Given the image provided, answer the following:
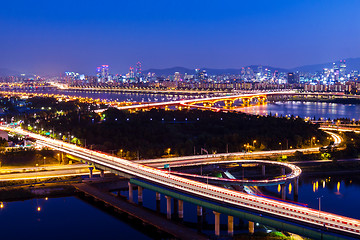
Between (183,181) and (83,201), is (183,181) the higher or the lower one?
the higher one

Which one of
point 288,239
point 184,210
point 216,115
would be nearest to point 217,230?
point 288,239

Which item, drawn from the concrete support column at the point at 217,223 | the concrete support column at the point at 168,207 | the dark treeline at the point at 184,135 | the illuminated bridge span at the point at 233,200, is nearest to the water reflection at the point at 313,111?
the dark treeline at the point at 184,135

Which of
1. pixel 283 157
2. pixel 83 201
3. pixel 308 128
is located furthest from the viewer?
pixel 308 128

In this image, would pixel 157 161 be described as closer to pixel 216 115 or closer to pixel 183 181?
pixel 183 181

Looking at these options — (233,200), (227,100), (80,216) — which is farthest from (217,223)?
(227,100)

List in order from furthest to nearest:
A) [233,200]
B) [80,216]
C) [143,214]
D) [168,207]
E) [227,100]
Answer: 1. [227,100]
2. [80,216]
3. [143,214]
4. [168,207]
5. [233,200]

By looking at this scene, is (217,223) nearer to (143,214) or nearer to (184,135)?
(143,214)

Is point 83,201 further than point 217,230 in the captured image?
Yes
